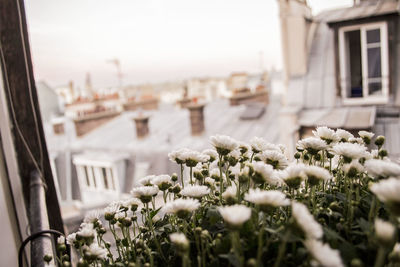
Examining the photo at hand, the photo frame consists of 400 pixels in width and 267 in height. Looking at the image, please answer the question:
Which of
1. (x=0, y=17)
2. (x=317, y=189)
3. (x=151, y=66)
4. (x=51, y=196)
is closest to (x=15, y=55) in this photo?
(x=0, y=17)

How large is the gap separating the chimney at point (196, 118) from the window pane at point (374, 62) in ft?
7.95

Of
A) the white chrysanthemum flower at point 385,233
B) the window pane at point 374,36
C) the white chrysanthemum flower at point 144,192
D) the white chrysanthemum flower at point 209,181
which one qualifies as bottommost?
the white chrysanthemum flower at point 209,181

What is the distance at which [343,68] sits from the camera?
306cm

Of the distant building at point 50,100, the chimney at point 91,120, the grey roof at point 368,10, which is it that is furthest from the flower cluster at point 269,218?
the distant building at point 50,100

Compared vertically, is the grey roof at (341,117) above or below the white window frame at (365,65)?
below

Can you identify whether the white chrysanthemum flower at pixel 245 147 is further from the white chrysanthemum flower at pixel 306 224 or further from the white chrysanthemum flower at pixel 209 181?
the white chrysanthemum flower at pixel 306 224

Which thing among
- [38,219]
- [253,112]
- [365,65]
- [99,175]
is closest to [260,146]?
[38,219]

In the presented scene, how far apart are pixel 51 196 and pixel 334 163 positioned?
0.86 metres

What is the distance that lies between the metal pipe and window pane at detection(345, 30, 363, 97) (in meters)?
2.86

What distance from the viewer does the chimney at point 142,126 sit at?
512 centimetres

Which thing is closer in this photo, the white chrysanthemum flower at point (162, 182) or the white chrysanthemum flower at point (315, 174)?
the white chrysanthemum flower at point (315, 174)

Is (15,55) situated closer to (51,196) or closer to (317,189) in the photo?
(51,196)

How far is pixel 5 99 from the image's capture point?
0.99 metres

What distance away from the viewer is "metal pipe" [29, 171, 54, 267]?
2.25 ft
